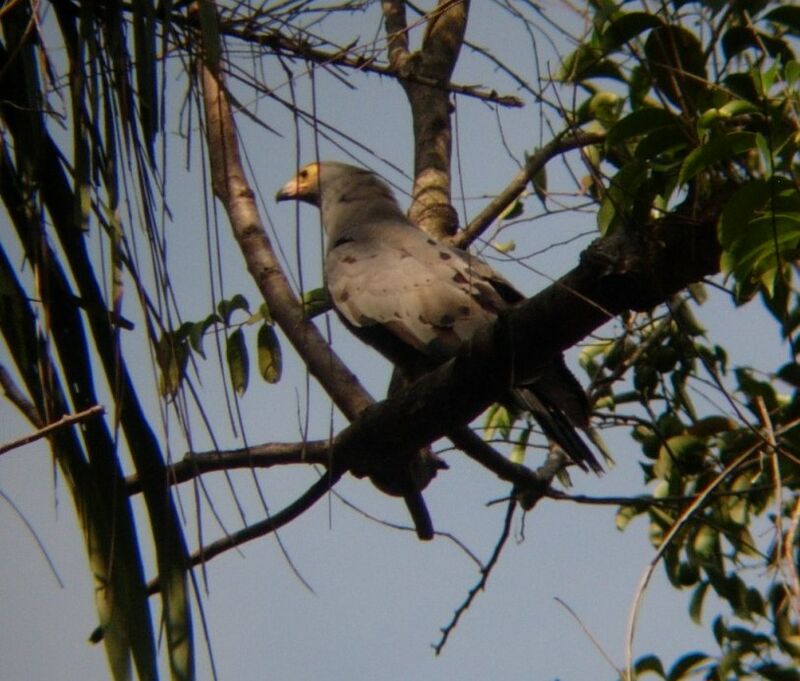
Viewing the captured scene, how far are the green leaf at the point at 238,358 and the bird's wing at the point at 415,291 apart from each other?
0.78m

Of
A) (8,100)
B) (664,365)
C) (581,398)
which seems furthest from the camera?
(664,365)

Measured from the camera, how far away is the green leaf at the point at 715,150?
185 centimetres

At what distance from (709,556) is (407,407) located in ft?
4.65

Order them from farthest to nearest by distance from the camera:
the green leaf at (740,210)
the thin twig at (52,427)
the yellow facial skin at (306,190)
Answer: the yellow facial skin at (306,190) < the green leaf at (740,210) < the thin twig at (52,427)

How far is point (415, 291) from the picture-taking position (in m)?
4.23

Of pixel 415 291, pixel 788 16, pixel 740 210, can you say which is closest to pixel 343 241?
pixel 415 291

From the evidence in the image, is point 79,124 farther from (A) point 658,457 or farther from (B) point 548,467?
(A) point 658,457

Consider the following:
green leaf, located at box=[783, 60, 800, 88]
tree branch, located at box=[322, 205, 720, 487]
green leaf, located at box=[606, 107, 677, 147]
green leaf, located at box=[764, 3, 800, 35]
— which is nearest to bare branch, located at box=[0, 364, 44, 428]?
tree branch, located at box=[322, 205, 720, 487]

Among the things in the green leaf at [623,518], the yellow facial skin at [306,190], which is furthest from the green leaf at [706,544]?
the yellow facial skin at [306,190]

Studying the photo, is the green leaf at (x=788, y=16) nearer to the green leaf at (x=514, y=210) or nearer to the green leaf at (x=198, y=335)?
the green leaf at (x=198, y=335)

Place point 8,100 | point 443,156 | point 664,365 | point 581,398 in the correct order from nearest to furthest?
point 8,100
point 581,398
point 664,365
point 443,156

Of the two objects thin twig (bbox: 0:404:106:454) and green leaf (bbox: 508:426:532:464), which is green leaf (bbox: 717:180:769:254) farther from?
green leaf (bbox: 508:426:532:464)

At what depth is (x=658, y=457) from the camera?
386 centimetres

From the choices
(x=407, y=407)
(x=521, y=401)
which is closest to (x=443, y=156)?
(x=521, y=401)
